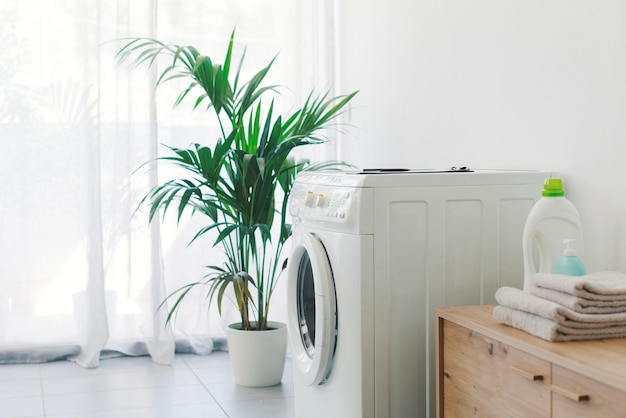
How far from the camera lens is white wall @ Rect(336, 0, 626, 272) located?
2.01 m

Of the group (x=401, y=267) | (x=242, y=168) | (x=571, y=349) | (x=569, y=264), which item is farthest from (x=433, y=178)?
(x=242, y=168)

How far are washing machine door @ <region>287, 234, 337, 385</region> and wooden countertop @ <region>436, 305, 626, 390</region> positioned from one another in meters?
0.44

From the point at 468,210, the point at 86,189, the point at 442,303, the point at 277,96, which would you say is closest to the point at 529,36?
the point at 468,210

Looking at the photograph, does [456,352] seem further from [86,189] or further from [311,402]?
[86,189]

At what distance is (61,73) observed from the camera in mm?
3580

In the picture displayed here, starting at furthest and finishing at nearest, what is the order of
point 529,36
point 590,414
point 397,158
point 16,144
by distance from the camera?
point 16,144, point 397,158, point 529,36, point 590,414

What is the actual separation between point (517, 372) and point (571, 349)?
0.16 metres

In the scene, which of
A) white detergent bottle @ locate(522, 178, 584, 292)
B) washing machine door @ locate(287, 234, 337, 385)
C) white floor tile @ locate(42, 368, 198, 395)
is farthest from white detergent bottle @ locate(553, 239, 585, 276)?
white floor tile @ locate(42, 368, 198, 395)

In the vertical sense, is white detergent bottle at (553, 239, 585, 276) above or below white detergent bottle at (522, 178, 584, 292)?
below

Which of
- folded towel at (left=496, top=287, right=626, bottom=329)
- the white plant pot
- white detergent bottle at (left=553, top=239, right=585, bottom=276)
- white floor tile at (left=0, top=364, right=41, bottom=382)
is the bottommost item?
white floor tile at (left=0, top=364, right=41, bottom=382)

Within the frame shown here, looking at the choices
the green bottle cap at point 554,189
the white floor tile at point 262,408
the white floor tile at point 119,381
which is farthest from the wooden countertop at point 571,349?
the white floor tile at point 119,381

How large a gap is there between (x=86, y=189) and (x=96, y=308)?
553mm

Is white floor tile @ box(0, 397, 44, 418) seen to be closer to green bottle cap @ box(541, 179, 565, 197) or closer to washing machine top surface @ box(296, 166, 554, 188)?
washing machine top surface @ box(296, 166, 554, 188)

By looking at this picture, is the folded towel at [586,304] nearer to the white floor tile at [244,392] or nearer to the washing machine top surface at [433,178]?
the washing machine top surface at [433,178]
